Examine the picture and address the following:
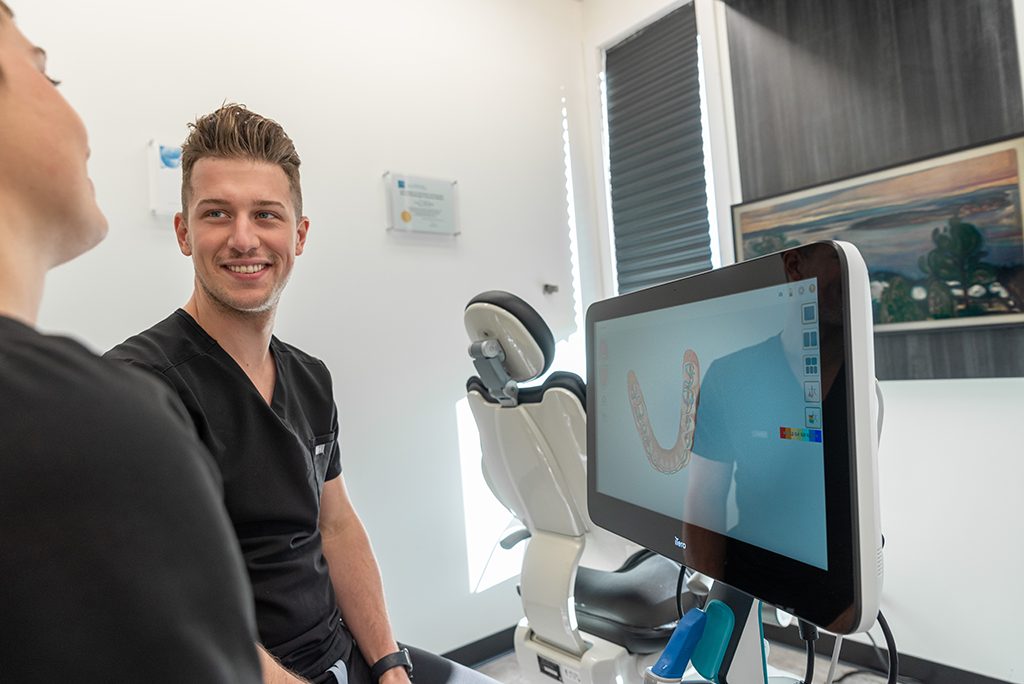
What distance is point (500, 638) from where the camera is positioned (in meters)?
2.90

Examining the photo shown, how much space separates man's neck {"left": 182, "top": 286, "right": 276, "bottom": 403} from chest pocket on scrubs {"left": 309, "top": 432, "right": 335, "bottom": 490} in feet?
0.48

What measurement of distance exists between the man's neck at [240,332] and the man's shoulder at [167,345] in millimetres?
46

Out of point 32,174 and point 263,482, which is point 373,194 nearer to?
point 263,482

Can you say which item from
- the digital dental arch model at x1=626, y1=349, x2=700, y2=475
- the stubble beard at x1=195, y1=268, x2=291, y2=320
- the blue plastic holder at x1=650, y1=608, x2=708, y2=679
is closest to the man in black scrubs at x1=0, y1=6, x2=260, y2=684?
the blue plastic holder at x1=650, y1=608, x2=708, y2=679

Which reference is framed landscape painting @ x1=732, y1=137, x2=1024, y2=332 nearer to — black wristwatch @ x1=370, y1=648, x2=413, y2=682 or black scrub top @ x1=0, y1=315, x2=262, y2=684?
black wristwatch @ x1=370, y1=648, x2=413, y2=682

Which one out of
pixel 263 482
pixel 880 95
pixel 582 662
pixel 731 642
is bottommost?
pixel 582 662

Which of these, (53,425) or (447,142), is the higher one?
(447,142)

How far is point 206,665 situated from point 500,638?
2777mm

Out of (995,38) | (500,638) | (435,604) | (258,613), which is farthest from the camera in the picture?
(500,638)

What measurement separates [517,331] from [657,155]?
87.9 inches

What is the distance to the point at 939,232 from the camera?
221cm

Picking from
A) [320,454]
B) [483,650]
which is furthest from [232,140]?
[483,650]

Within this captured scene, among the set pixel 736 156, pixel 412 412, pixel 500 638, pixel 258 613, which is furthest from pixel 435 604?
pixel 736 156

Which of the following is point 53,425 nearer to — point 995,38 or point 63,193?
point 63,193
